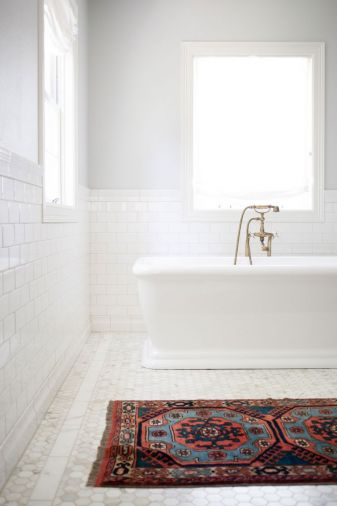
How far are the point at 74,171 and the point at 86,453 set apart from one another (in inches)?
91.2

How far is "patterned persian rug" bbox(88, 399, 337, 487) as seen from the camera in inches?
81.5

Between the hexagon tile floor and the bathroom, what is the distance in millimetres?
11

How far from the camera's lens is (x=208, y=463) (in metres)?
2.18

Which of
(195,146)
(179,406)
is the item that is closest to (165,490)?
(179,406)

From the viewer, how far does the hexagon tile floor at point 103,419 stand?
6.31ft

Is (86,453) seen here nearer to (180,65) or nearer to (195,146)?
(195,146)

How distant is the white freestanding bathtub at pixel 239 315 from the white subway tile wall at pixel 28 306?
1.94ft

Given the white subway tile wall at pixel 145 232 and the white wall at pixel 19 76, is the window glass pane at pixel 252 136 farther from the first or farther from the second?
the white wall at pixel 19 76

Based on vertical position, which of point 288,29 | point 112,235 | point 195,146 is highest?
point 288,29

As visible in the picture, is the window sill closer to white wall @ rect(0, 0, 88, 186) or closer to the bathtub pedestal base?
white wall @ rect(0, 0, 88, 186)

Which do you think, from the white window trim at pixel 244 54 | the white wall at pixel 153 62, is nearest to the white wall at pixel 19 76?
the white wall at pixel 153 62

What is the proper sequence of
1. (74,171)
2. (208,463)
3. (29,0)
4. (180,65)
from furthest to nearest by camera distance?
1. (180,65)
2. (74,171)
3. (29,0)
4. (208,463)

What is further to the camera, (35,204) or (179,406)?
(179,406)

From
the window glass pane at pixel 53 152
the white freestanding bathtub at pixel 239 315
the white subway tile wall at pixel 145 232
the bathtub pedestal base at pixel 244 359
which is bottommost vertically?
the bathtub pedestal base at pixel 244 359
